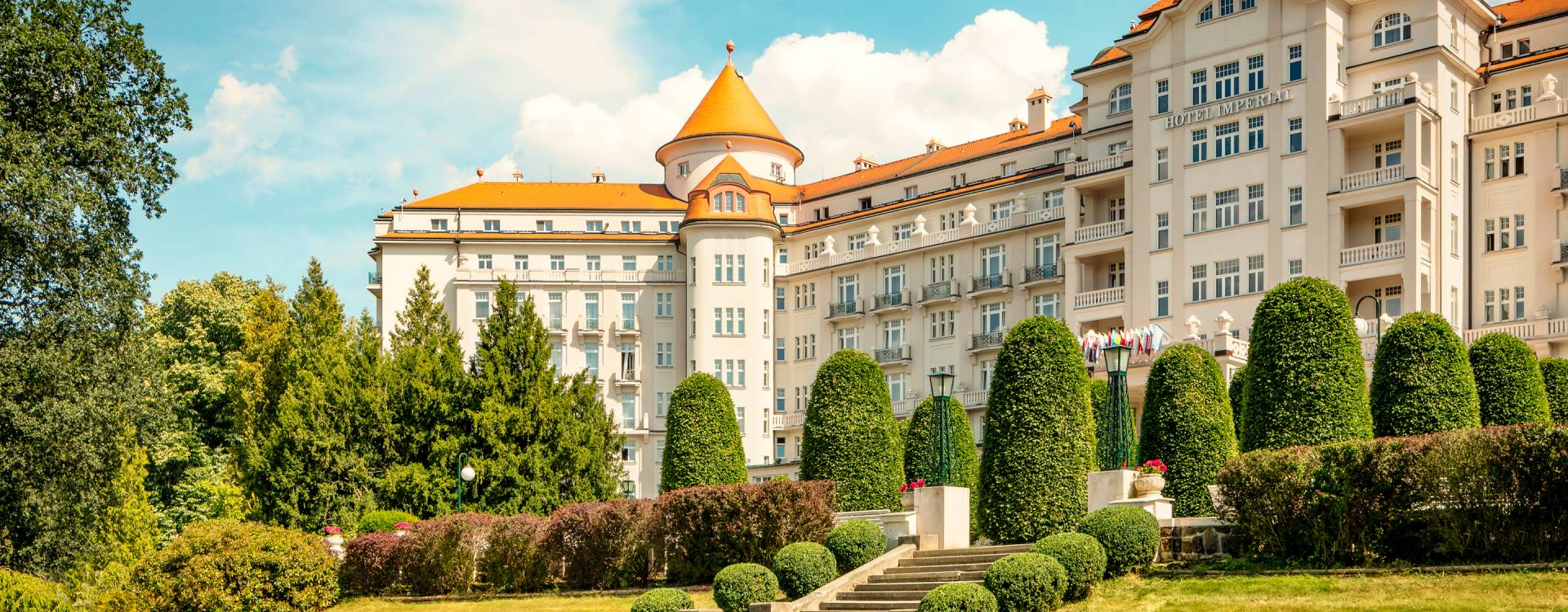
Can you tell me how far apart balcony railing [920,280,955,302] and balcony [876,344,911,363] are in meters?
2.52

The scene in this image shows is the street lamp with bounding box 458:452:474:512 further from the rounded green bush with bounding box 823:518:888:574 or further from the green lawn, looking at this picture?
the green lawn

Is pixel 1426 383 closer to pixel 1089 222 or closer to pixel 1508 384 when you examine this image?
pixel 1508 384

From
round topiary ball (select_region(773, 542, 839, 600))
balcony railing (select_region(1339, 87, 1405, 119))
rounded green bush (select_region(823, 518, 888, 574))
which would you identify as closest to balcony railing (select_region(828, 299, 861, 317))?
balcony railing (select_region(1339, 87, 1405, 119))

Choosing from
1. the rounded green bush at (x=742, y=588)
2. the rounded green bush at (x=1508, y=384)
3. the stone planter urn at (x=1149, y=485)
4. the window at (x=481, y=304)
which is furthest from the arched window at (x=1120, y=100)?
the rounded green bush at (x=742, y=588)

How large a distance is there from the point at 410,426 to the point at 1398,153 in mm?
35467

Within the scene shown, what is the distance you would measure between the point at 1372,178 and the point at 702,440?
27540mm

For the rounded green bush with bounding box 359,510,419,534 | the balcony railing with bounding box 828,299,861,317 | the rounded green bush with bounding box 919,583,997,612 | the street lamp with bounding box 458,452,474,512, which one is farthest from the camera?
the balcony railing with bounding box 828,299,861,317

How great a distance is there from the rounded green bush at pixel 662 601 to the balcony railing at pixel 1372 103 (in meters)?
36.2

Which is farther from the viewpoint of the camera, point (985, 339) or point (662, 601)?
point (985, 339)

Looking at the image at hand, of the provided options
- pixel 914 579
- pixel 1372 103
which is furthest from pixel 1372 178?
pixel 914 579

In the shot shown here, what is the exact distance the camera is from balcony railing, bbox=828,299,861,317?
79.3 metres

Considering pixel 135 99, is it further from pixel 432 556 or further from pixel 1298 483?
pixel 1298 483

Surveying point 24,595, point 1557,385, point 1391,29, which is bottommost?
point 24,595

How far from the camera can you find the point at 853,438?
42.1 m
